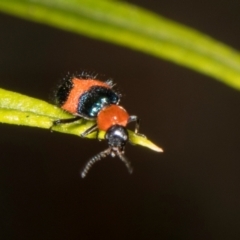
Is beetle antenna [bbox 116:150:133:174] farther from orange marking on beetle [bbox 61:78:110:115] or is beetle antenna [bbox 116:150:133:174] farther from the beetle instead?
orange marking on beetle [bbox 61:78:110:115]

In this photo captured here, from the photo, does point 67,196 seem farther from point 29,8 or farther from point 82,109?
point 29,8

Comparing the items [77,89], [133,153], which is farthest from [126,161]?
[133,153]

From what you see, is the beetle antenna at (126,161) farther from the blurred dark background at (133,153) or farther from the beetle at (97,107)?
the blurred dark background at (133,153)

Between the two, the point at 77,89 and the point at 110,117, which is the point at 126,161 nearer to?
the point at 110,117

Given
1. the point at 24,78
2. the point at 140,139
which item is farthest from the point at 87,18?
the point at 24,78

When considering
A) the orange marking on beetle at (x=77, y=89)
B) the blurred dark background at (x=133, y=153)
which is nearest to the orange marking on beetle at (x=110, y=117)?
the orange marking on beetle at (x=77, y=89)
